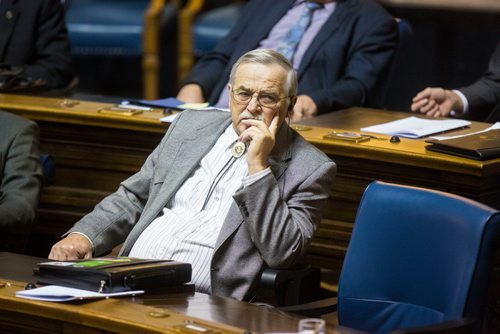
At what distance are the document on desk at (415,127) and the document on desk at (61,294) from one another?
154cm

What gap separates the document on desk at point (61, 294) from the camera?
108 inches

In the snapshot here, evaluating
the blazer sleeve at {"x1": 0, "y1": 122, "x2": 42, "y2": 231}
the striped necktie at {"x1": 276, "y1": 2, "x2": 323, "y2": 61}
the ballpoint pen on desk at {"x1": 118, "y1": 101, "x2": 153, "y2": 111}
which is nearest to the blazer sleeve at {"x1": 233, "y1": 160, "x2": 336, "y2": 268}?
the blazer sleeve at {"x1": 0, "y1": 122, "x2": 42, "y2": 231}

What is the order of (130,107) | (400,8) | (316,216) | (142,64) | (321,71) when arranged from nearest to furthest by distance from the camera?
(316,216), (130,107), (321,71), (400,8), (142,64)

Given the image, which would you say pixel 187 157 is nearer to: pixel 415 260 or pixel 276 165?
pixel 276 165

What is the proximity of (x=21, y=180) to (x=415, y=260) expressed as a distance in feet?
4.81

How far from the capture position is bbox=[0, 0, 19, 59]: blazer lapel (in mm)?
5176

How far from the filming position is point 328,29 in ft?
16.5

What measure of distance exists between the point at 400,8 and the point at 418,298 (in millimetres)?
3606

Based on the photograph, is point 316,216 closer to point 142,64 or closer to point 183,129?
point 183,129

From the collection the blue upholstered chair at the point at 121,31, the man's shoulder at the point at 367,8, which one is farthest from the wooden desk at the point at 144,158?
the blue upholstered chair at the point at 121,31

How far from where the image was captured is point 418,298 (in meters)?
2.87

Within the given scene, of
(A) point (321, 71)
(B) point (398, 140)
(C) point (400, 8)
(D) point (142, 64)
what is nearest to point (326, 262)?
(B) point (398, 140)

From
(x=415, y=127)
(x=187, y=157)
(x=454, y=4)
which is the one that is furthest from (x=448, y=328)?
(x=454, y=4)

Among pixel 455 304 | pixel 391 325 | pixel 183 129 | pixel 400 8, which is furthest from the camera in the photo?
pixel 400 8
